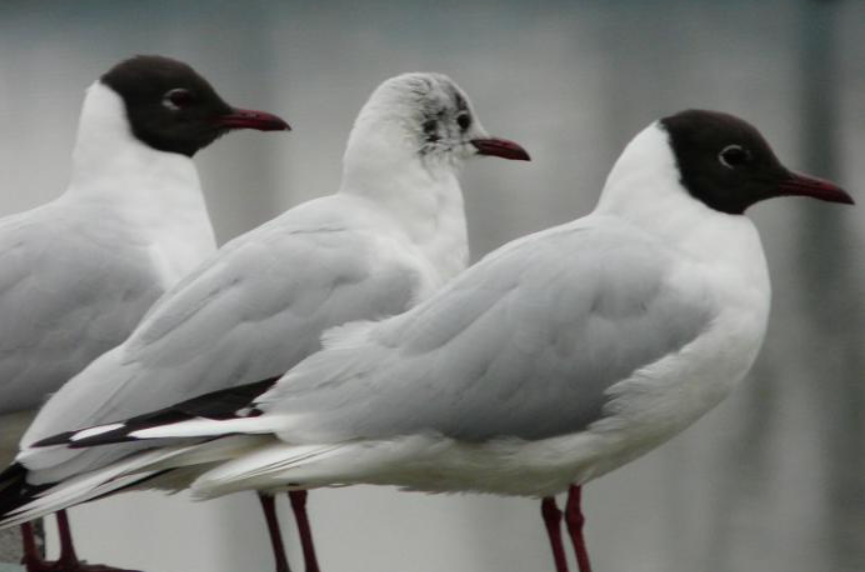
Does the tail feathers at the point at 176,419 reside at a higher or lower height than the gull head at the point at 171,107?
lower

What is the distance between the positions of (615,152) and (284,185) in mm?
2192

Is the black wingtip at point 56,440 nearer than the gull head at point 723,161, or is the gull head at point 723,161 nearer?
the black wingtip at point 56,440

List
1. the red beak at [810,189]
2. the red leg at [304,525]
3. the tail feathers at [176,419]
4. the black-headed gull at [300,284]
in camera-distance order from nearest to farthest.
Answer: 1. the tail feathers at [176,419]
2. the black-headed gull at [300,284]
3. the red beak at [810,189]
4. the red leg at [304,525]

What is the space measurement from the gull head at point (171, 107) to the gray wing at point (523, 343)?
0.94 m

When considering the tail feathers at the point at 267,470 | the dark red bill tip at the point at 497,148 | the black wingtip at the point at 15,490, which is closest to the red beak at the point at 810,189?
the dark red bill tip at the point at 497,148

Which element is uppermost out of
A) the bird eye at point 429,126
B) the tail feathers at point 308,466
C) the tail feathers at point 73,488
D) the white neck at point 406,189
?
the bird eye at point 429,126

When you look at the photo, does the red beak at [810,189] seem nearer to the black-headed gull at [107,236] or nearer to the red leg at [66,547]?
the black-headed gull at [107,236]

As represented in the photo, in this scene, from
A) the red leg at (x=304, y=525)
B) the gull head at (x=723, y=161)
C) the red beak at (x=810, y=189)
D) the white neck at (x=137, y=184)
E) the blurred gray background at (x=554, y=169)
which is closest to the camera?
the gull head at (x=723, y=161)

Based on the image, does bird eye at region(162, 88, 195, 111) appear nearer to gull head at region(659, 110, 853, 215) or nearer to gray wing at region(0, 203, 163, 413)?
gray wing at region(0, 203, 163, 413)

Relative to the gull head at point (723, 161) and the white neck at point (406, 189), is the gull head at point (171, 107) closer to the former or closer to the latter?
the white neck at point (406, 189)

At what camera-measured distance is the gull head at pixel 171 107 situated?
3727 mm

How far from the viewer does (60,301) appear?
134 inches

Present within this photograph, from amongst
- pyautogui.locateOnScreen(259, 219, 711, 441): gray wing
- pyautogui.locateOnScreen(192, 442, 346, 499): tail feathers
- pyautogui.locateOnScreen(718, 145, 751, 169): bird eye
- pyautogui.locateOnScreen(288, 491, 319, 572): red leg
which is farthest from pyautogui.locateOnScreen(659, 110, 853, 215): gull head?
pyautogui.locateOnScreen(288, 491, 319, 572): red leg

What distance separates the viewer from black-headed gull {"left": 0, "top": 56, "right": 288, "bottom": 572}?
3.38 meters
